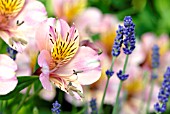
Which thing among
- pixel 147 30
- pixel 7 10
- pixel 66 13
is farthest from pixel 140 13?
pixel 7 10

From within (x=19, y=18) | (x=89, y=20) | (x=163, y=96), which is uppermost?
(x=89, y=20)

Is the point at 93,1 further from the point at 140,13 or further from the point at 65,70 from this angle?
the point at 65,70

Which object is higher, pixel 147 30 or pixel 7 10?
pixel 147 30

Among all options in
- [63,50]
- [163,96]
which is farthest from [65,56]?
[163,96]

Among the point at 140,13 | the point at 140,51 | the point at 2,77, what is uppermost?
the point at 140,13

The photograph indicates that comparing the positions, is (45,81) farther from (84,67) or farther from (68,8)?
(68,8)

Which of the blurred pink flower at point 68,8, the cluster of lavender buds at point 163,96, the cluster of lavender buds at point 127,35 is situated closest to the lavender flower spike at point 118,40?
the cluster of lavender buds at point 127,35
